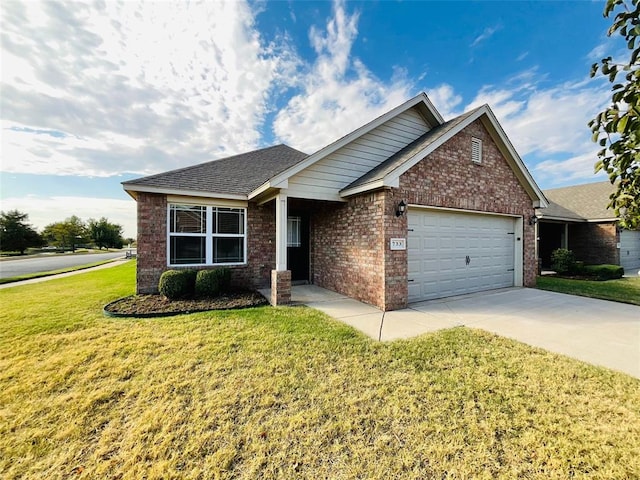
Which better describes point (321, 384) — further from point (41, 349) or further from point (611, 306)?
point (611, 306)

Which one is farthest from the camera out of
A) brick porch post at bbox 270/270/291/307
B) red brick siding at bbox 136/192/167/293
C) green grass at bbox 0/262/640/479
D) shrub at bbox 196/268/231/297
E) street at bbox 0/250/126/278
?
street at bbox 0/250/126/278

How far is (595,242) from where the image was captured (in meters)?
15.2

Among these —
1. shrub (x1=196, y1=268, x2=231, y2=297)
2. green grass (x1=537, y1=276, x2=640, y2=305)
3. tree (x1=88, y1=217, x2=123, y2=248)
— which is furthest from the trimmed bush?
tree (x1=88, y1=217, x2=123, y2=248)

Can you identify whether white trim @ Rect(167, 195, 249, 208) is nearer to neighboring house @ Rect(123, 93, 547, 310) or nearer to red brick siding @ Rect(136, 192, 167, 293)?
neighboring house @ Rect(123, 93, 547, 310)

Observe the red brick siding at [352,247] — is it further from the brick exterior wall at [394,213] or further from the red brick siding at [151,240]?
the red brick siding at [151,240]

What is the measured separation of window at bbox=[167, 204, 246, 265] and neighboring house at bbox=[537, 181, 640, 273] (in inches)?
591

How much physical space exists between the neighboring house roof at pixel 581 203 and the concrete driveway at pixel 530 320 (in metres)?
7.51

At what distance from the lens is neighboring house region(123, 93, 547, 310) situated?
662 cm

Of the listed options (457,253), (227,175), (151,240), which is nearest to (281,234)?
(151,240)

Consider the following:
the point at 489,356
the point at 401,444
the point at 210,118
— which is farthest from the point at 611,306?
the point at 210,118

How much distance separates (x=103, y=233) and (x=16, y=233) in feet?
67.4

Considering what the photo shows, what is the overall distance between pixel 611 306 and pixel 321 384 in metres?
8.00

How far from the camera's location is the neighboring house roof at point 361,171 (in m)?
6.56

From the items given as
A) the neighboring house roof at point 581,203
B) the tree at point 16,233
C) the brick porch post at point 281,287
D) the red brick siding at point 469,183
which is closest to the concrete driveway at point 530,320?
the brick porch post at point 281,287
